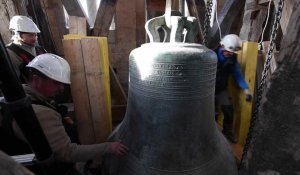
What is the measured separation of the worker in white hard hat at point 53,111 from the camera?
138cm

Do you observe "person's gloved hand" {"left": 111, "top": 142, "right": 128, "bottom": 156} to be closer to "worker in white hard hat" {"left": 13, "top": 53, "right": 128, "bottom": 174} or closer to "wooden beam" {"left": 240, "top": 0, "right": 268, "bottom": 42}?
"worker in white hard hat" {"left": 13, "top": 53, "right": 128, "bottom": 174}

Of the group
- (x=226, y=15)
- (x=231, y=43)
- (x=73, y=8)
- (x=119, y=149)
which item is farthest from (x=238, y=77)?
(x=73, y=8)

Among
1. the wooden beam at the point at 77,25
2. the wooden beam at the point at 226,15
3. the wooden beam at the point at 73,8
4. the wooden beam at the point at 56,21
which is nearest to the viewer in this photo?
the wooden beam at the point at 77,25

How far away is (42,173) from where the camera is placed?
4.75 ft

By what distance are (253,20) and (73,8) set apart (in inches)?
98.7

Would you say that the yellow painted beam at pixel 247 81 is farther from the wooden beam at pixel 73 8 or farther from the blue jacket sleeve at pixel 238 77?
the wooden beam at pixel 73 8

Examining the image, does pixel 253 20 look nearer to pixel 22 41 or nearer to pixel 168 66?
pixel 168 66

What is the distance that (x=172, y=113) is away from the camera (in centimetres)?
139

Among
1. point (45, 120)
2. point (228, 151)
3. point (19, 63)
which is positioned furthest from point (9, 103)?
point (19, 63)

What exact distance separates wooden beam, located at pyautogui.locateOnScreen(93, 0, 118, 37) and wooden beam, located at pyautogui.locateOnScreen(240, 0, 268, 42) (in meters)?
1.82

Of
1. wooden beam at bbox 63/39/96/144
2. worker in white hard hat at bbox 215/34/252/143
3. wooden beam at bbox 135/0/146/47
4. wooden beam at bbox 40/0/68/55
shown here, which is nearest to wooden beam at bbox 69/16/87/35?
wooden beam at bbox 63/39/96/144

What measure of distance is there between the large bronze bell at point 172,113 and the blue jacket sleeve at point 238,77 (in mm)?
1528

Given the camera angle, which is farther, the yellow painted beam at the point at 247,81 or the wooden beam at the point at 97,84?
the yellow painted beam at the point at 247,81

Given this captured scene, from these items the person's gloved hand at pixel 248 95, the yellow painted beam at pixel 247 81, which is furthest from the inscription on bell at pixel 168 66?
the person's gloved hand at pixel 248 95
